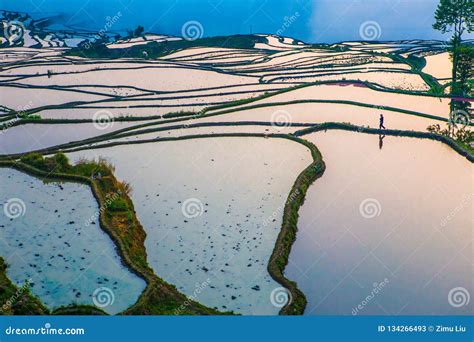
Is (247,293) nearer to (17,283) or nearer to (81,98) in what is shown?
(17,283)

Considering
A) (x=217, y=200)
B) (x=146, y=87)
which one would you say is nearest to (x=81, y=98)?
(x=146, y=87)

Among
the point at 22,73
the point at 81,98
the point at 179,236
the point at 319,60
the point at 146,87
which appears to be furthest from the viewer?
the point at 319,60
